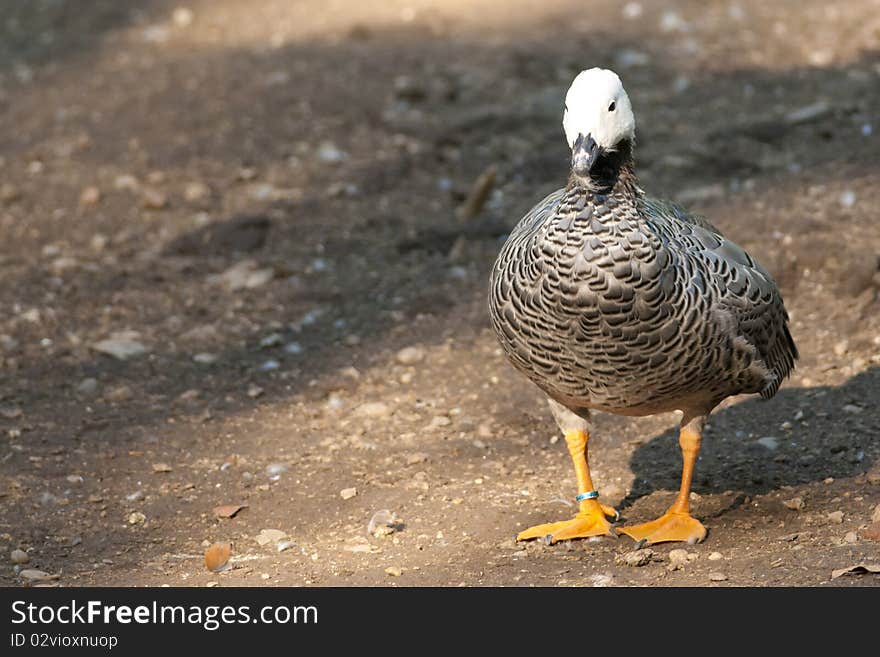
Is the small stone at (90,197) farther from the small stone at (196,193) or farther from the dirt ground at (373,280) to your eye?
the small stone at (196,193)

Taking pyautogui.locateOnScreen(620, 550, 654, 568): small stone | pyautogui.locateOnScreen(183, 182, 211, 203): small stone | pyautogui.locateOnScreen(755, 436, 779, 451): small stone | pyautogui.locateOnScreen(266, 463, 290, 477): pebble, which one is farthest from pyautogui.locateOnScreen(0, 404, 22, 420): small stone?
pyautogui.locateOnScreen(755, 436, 779, 451): small stone

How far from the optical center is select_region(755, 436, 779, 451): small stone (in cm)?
565

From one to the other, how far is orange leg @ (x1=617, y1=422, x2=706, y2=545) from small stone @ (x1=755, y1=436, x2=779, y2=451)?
2.45 ft

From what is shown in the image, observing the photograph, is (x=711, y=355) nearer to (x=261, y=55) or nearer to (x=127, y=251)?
(x=127, y=251)

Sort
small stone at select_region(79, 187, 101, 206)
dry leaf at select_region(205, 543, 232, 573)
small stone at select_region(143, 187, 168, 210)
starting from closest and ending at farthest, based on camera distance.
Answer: dry leaf at select_region(205, 543, 232, 573) < small stone at select_region(143, 187, 168, 210) < small stone at select_region(79, 187, 101, 206)

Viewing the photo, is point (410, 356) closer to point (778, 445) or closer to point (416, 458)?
point (416, 458)

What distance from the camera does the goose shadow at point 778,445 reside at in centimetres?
539

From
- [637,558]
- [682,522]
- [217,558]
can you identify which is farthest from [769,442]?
[217,558]

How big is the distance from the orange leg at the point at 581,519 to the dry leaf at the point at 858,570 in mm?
982

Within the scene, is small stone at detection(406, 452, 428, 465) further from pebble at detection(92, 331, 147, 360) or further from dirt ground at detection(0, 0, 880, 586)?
pebble at detection(92, 331, 147, 360)

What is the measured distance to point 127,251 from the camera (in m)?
7.95

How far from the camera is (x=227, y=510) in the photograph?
5359mm

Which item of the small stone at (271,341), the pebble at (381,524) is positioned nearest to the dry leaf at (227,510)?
the pebble at (381,524)

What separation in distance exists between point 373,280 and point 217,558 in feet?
10.0
